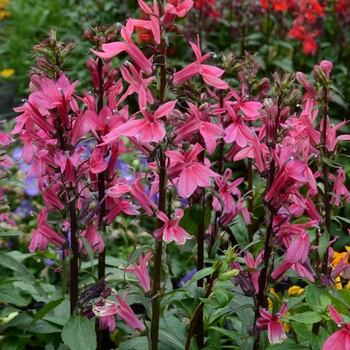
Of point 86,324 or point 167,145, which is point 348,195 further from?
point 86,324

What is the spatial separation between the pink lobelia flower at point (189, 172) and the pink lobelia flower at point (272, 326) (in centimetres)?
32

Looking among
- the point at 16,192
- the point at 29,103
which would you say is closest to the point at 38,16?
the point at 16,192

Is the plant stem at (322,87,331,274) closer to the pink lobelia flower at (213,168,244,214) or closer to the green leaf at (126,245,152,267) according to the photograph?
the pink lobelia flower at (213,168,244,214)

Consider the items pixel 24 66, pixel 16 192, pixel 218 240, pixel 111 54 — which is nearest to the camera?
pixel 111 54

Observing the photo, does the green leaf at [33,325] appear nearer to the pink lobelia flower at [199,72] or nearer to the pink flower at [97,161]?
the pink flower at [97,161]

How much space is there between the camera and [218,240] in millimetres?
1503

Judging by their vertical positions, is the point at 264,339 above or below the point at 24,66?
above

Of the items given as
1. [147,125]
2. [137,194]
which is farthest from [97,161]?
[147,125]

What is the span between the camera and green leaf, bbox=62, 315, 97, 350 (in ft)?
4.25

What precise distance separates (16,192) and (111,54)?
210 centimetres

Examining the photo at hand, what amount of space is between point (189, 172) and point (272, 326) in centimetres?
36

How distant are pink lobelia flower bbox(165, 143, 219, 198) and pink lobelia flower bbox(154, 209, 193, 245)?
0.09 m

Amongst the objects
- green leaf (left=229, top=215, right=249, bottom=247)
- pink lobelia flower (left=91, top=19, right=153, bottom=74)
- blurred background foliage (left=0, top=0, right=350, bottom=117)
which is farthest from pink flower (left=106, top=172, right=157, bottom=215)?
blurred background foliage (left=0, top=0, right=350, bottom=117)

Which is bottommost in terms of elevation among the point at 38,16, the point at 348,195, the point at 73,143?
the point at 38,16
